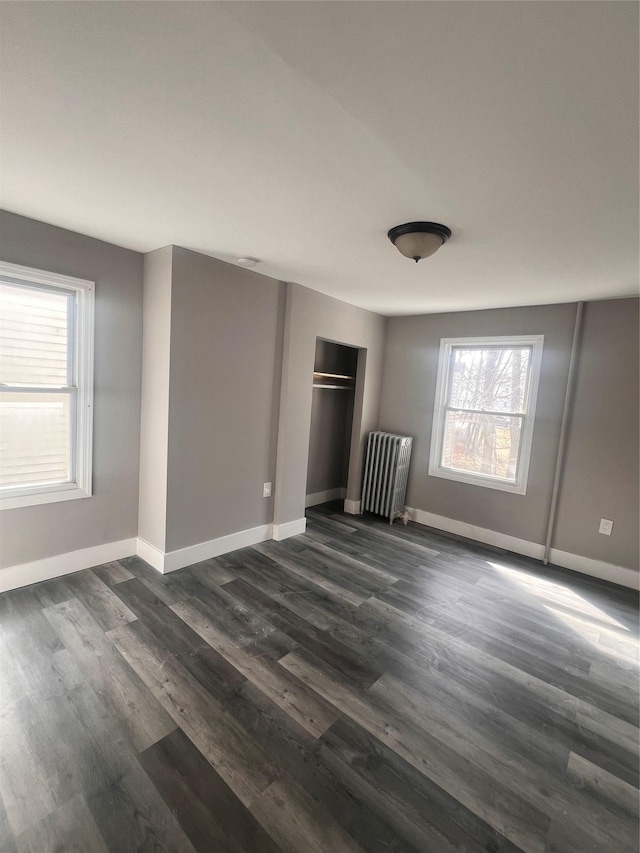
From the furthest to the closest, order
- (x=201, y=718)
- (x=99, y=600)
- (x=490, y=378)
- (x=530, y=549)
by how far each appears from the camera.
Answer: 1. (x=490, y=378)
2. (x=530, y=549)
3. (x=99, y=600)
4. (x=201, y=718)

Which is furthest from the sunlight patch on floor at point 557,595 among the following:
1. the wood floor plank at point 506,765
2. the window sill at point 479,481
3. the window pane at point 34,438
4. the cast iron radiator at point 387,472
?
the window pane at point 34,438

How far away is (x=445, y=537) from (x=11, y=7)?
4366 millimetres

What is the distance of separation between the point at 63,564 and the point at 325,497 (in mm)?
2998

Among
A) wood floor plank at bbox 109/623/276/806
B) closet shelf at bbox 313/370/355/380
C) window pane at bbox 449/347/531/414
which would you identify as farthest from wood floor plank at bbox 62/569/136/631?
window pane at bbox 449/347/531/414

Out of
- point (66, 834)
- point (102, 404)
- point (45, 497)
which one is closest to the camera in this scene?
point (66, 834)

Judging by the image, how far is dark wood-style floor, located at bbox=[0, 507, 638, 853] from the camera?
131 cm

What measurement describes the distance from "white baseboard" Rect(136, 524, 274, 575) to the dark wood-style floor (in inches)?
4.1

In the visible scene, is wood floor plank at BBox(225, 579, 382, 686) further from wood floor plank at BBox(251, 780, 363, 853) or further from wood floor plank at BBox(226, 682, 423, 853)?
wood floor plank at BBox(251, 780, 363, 853)

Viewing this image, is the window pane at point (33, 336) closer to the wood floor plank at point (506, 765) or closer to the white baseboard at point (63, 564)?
the white baseboard at point (63, 564)

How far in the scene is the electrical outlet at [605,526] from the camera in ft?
10.9

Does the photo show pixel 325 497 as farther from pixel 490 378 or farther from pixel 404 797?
pixel 404 797

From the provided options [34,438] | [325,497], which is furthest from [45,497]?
[325,497]

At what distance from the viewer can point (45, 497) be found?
2588 mm

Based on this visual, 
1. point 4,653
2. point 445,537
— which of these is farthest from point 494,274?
point 4,653
